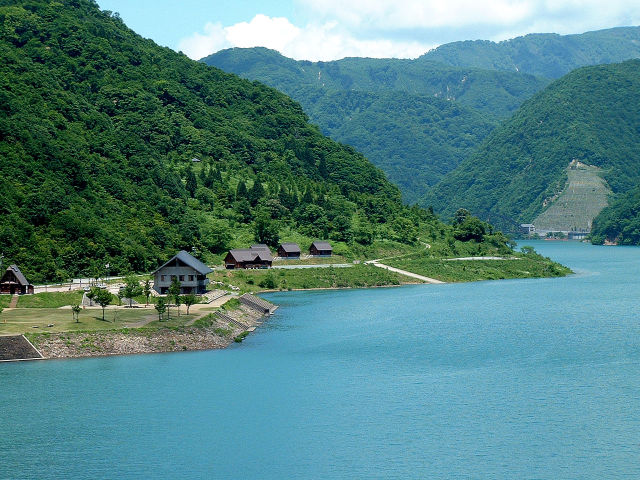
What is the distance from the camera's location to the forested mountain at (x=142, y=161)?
98188 millimetres

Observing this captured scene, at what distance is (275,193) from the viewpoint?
14050 centimetres

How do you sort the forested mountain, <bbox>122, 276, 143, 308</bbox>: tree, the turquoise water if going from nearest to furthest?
the turquoise water, <bbox>122, 276, 143, 308</bbox>: tree, the forested mountain

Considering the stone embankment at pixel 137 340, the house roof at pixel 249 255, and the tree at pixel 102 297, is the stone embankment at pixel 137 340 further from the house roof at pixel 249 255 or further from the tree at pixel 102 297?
the house roof at pixel 249 255

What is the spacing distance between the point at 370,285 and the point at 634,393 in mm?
62384

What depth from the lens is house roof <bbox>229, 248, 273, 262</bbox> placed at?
375 feet

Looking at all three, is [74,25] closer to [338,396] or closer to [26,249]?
[26,249]

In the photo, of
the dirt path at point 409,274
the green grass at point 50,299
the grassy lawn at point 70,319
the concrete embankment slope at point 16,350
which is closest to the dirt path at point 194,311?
the grassy lawn at point 70,319

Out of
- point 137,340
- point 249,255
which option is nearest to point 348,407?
point 137,340

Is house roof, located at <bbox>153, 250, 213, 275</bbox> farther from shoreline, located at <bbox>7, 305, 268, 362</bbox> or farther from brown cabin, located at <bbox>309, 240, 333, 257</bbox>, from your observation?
brown cabin, located at <bbox>309, 240, 333, 257</bbox>

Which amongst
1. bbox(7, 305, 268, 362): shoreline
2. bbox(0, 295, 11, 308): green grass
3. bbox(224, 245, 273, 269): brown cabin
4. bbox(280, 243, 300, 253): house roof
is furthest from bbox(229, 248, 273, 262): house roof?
bbox(7, 305, 268, 362): shoreline

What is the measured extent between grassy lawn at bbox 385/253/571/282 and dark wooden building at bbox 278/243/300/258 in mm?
13168

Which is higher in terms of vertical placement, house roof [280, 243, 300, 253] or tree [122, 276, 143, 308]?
house roof [280, 243, 300, 253]

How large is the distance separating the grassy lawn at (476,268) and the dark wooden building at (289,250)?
43.2 ft

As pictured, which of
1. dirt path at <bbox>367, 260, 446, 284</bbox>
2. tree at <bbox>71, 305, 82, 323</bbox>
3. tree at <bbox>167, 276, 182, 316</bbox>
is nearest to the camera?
tree at <bbox>71, 305, 82, 323</bbox>
